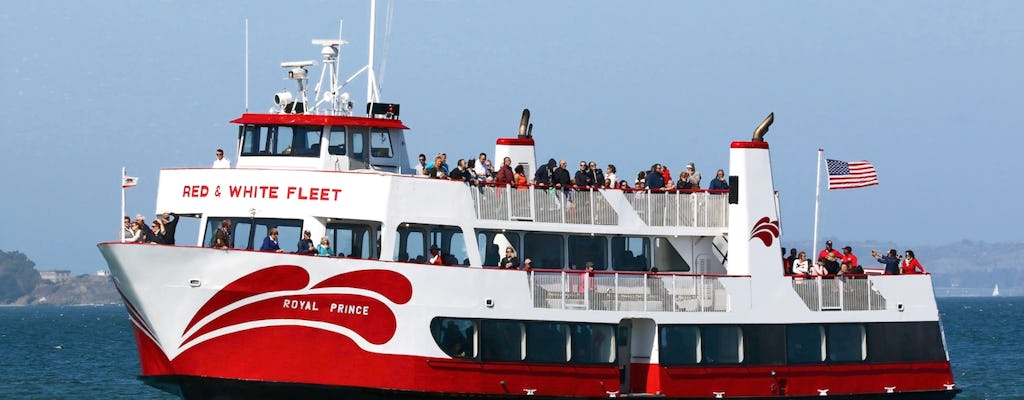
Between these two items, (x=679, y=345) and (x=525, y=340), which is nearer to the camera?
(x=525, y=340)

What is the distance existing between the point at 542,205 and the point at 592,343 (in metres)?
2.53

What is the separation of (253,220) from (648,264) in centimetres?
725

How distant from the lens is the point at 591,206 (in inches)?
1153

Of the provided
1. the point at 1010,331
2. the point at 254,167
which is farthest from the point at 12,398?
the point at 1010,331

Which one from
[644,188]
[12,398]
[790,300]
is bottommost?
[12,398]

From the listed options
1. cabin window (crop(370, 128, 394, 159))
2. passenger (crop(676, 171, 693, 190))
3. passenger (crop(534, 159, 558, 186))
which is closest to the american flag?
passenger (crop(676, 171, 693, 190))

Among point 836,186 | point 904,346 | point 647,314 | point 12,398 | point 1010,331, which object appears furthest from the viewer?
point 1010,331

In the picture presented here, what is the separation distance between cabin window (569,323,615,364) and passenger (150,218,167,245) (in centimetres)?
699

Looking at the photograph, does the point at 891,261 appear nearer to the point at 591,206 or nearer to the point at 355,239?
the point at 591,206

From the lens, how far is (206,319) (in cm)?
2664

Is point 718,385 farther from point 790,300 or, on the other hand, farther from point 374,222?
point 374,222

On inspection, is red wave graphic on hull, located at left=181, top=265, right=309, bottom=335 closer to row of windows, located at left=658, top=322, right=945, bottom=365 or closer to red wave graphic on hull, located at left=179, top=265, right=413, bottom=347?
red wave graphic on hull, located at left=179, top=265, right=413, bottom=347

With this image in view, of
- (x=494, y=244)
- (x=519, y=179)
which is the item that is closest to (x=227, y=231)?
(x=494, y=244)

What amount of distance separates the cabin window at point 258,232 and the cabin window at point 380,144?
2.74 meters
